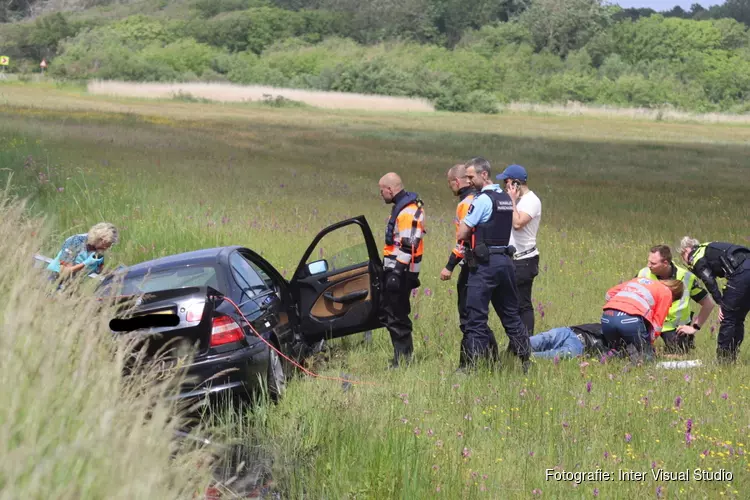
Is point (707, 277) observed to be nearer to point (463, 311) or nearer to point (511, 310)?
point (511, 310)

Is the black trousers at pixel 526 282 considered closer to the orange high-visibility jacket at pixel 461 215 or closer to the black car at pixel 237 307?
the orange high-visibility jacket at pixel 461 215

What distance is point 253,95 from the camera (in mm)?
81750

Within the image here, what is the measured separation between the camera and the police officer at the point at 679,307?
9.87m

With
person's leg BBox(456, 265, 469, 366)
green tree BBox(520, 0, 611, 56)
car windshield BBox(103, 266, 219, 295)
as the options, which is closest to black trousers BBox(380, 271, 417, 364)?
person's leg BBox(456, 265, 469, 366)

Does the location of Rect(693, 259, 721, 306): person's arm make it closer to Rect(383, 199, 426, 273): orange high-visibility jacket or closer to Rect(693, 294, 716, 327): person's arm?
Rect(693, 294, 716, 327): person's arm

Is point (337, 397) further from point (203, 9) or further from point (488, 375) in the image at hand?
point (203, 9)

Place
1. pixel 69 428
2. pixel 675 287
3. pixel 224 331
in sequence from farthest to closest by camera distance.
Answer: pixel 675 287 → pixel 224 331 → pixel 69 428

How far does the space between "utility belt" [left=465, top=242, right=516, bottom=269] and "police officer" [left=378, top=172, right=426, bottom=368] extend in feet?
1.73

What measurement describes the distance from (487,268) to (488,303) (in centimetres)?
37

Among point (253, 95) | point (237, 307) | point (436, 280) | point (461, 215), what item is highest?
point (461, 215)

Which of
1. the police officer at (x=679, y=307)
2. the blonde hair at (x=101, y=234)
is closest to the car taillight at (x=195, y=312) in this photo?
the blonde hair at (x=101, y=234)

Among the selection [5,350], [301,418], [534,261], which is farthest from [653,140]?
[5,350]

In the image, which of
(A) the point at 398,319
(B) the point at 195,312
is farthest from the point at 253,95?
(B) the point at 195,312

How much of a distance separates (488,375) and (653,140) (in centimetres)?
4380
